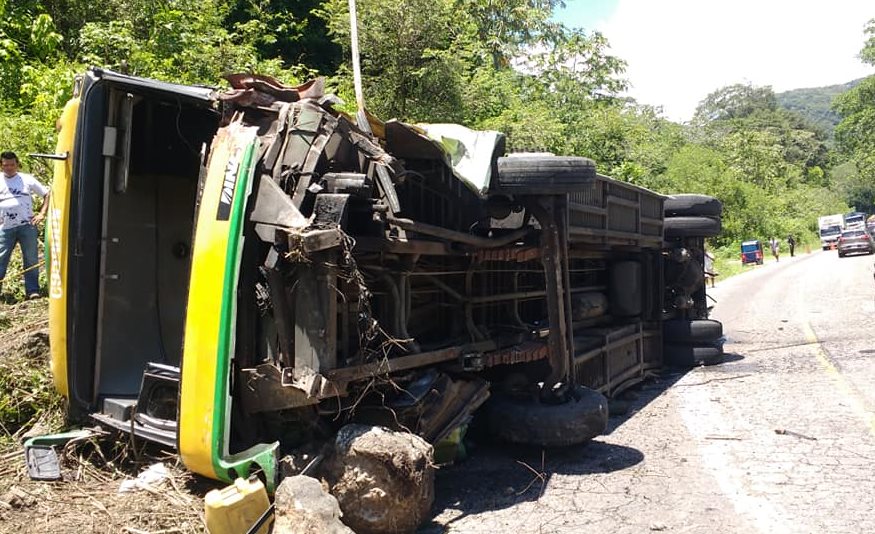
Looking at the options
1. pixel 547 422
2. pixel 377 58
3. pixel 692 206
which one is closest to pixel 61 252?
pixel 547 422

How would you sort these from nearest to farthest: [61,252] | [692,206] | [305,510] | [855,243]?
[305,510]
[61,252]
[692,206]
[855,243]

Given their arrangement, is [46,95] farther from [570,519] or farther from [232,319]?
[570,519]

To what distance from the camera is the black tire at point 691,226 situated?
1027cm

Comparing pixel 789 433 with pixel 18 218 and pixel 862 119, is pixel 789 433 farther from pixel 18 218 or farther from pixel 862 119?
pixel 862 119

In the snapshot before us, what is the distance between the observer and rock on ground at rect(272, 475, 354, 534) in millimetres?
3430

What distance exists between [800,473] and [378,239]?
3.46 metres

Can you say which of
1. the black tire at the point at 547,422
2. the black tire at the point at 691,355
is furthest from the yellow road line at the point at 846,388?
the black tire at the point at 547,422

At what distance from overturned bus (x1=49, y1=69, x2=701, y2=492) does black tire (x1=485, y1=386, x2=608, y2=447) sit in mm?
15

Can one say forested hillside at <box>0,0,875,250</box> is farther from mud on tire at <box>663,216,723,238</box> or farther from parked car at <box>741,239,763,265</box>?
parked car at <box>741,239,763,265</box>

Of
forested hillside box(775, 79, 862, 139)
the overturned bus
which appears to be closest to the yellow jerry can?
the overturned bus

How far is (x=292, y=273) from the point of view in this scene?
4.02 metres

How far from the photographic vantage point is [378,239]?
4254 mm

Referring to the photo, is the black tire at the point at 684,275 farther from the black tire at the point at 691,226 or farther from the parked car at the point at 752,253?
the parked car at the point at 752,253

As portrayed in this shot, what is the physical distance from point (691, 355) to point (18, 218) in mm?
8023
